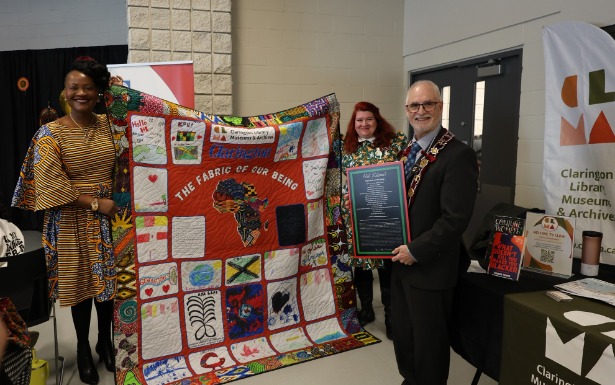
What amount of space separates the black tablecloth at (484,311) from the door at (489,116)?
1547 millimetres

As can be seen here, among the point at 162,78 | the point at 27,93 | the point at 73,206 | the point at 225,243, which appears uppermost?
the point at 27,93

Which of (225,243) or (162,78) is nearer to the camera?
(225,243)

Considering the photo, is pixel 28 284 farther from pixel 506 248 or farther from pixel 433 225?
pixel 506 248

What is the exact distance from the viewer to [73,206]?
2.14 m

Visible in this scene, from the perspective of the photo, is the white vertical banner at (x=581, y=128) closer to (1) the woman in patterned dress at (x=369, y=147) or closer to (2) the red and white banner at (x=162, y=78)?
(1) the woman in patterned dress at (x=369, y=147)

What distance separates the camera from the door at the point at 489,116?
10.7ft

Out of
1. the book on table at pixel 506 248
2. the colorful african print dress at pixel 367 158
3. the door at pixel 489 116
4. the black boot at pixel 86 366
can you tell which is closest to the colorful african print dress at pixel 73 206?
the black boot at pixel 86 366

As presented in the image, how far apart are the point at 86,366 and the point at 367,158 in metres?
2.03

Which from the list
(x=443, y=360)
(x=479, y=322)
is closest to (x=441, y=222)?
(x=479, y=322)

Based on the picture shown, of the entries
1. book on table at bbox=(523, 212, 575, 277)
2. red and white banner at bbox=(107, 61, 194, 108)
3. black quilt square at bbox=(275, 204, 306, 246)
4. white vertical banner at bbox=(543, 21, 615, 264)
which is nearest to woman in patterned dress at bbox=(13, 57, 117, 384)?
red and white banner at bbox=(107, 61, 194, 108)

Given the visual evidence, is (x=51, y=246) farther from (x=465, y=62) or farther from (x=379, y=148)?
(x=465, y=62)

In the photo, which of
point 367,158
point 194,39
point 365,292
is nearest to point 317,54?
point 194,39

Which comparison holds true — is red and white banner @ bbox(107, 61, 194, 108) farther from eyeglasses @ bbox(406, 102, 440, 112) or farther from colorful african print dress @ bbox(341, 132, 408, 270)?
eyeglasses @ bbox(406, 102, 440, 112)

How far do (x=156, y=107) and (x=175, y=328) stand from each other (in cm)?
116
